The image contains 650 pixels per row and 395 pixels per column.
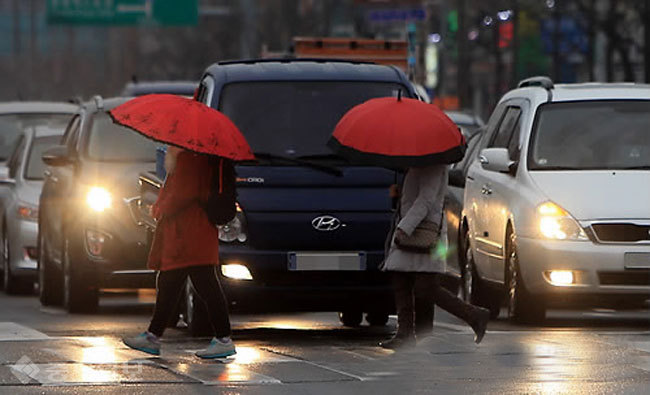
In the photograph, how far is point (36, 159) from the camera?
23.1 m

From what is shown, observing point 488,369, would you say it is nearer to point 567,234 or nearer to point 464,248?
point 567,234

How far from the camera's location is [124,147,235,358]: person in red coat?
13.1 m

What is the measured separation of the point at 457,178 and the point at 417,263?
219 inches

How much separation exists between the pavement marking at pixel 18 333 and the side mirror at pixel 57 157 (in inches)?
107

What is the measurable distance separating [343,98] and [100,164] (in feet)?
11.4

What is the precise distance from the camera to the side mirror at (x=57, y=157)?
18562 millimetres

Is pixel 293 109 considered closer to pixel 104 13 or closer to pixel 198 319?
pixel 198 319

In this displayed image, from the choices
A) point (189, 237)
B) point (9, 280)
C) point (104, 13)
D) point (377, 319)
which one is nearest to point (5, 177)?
point (9, 280)

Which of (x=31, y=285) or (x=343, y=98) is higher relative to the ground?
(x=343, y=98)

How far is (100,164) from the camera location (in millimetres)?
18531

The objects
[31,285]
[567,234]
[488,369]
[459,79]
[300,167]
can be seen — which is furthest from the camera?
[459,79]

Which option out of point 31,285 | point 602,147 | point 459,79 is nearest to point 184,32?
point 459,79

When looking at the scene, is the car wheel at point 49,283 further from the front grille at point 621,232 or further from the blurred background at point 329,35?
the blurred background at point 329,35

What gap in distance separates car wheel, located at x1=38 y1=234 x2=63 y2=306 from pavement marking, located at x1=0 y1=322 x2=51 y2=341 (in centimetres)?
333
